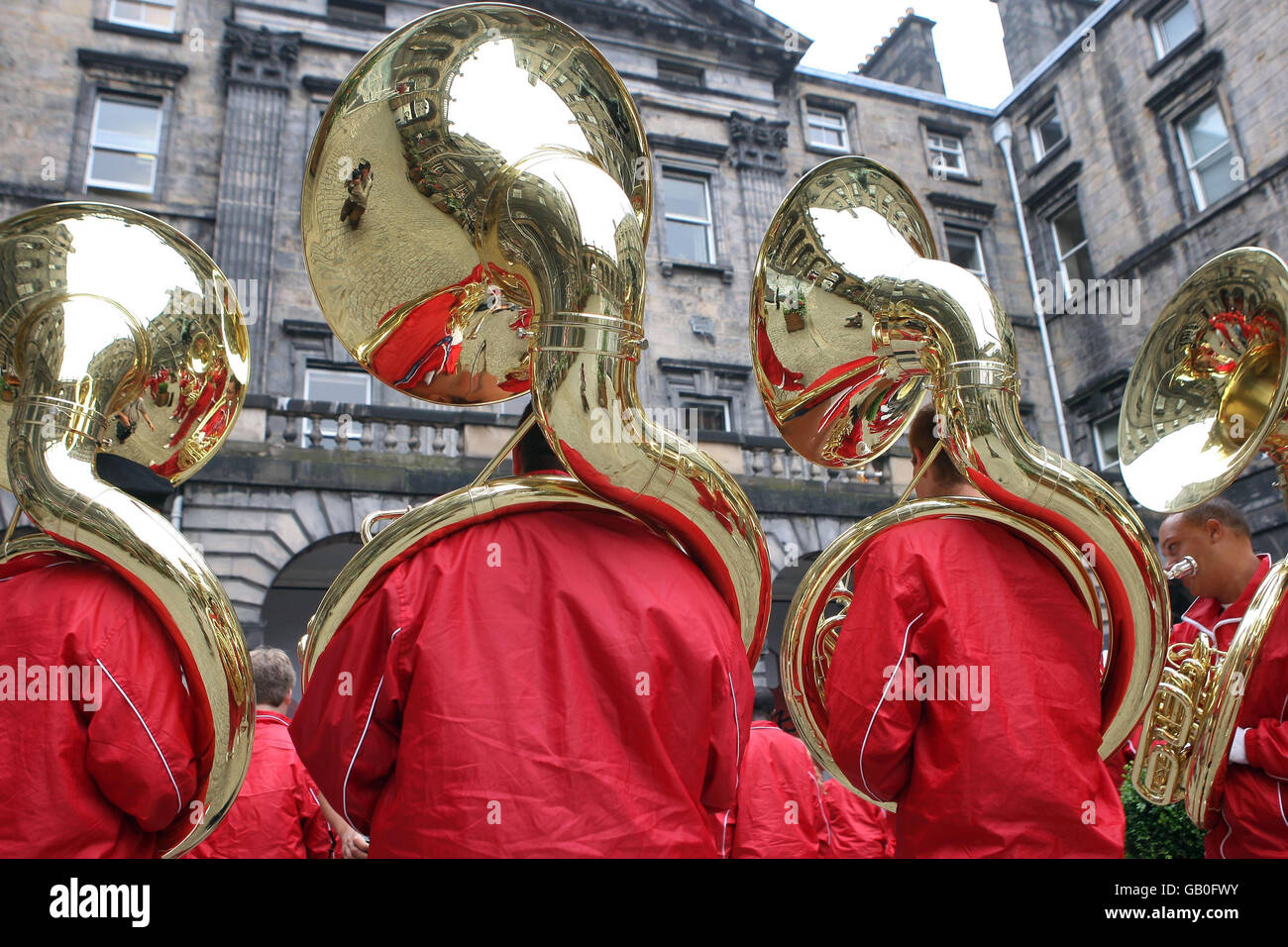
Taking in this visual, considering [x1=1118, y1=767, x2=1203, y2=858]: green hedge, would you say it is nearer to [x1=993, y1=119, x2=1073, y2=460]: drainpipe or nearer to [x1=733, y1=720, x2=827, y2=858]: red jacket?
[x1=733, y1=720, x2=827, y2=858]: red jacket

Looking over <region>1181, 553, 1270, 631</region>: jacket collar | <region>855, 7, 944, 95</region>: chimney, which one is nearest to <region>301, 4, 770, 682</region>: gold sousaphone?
<region>1181, 553, 1270, 631</region>: jacket collar

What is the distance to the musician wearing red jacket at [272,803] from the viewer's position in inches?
141

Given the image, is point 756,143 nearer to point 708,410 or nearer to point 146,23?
point 708,410

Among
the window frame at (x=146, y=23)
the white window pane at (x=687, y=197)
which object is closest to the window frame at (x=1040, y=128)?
the white window pane at (x=687, y=197)

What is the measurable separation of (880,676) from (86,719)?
1.54 m

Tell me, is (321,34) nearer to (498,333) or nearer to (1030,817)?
(498,333)

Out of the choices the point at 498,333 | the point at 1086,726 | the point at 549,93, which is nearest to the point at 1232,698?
the point at 1086,726

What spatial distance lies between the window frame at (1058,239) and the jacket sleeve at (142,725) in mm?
18546

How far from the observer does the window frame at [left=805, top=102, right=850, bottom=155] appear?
17734mm

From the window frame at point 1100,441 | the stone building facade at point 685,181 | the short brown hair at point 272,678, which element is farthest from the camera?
the window frame at point 1100,441

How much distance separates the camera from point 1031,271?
1884 cm

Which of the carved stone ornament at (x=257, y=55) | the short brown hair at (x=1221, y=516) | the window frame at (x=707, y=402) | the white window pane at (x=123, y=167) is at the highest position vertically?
the carved stone ornament at (x=257, y=55)

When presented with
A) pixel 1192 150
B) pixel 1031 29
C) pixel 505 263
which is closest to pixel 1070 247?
pixel 1192 150

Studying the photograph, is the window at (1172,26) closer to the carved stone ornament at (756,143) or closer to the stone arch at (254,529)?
the carved stone ornament at (756,143)
